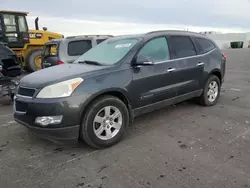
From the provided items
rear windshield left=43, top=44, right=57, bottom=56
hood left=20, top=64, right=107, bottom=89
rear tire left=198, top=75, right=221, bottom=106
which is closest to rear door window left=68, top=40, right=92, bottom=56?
rear windshield left=43, top=44, right=57, bottom=56

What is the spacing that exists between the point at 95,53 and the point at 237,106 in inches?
→ 137

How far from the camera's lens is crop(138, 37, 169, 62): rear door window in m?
4.06

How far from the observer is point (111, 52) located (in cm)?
423

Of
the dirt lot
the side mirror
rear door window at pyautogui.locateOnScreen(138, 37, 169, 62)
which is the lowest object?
the dirt lot

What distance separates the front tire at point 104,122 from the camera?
3252 millimetres

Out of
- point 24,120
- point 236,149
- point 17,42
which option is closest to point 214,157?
point 236,149

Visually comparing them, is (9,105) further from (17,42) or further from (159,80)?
(17,42)

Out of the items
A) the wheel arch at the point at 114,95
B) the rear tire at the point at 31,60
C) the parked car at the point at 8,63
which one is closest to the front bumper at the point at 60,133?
the wheel arch at the point at 114,95

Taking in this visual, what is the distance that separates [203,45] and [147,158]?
10.5ft

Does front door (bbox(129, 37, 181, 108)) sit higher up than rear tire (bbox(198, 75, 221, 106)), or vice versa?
front door (bbox(129, 37, 181, 108))

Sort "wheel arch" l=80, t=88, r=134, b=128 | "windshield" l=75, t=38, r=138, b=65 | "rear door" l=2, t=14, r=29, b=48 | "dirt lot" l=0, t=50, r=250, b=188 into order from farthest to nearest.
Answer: "rear door" l=2, t=14, r=29, b=48 < "windshield" l=75, t=38, r=138, b=65 < "wheel arch" l=80, t=88, r=134, b=128 < "dirt lot" l=0, t=50, r=250, b=188

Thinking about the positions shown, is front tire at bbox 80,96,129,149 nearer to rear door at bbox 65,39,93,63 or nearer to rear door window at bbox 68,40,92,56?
rear door at bbox 65,39,93,63

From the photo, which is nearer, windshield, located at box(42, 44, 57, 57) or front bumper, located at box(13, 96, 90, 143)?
front bumper, located at box(13, 96, 90, 143)

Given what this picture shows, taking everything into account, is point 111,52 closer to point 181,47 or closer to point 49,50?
point 181,47
